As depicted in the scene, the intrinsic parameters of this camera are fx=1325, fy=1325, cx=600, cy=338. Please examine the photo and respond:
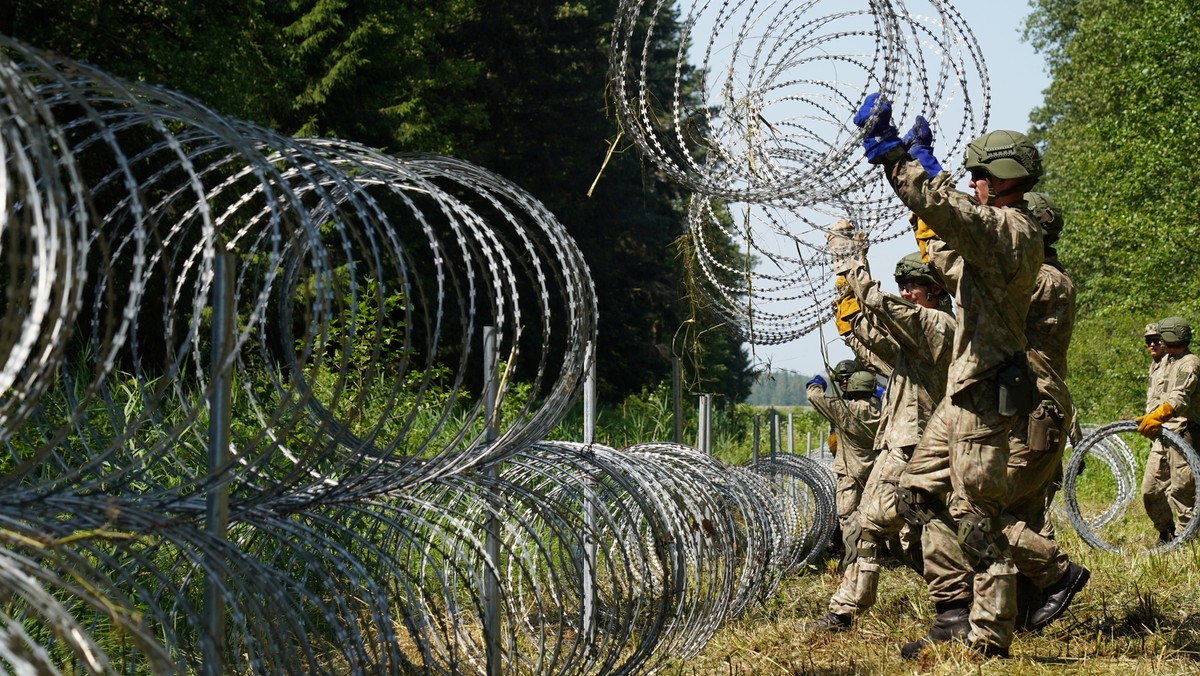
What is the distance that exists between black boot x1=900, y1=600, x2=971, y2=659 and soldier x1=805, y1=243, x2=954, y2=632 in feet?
1.64

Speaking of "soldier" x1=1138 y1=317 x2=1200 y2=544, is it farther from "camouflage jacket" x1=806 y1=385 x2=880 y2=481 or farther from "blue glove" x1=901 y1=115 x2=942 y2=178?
"blue glove" x1=901 y1=115 x2=942 y2=178

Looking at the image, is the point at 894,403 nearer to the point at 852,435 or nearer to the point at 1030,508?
Result: the point at 1030,508

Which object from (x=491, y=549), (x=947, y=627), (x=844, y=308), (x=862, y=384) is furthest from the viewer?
(x=862, y=384)

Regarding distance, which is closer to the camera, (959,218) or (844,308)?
(959,218)

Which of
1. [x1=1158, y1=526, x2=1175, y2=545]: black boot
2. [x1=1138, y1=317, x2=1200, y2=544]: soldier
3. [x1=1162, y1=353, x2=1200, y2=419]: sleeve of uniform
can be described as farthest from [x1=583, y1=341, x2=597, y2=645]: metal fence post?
[x1=1158, y1=526, x2=1175, y2=545]: black boot

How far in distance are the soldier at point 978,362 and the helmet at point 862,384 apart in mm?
3848

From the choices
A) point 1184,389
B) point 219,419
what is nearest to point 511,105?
point 1184,389

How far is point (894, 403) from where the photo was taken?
23.2ft

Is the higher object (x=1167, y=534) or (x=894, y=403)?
(x=894, y=403)

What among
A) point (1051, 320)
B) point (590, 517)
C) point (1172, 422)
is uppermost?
point (1051, 320)

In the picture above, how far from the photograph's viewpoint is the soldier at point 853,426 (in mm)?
9641

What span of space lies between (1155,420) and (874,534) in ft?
17.3

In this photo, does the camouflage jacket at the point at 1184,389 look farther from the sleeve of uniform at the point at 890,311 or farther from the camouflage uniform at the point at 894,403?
the sleeve of uniform at the point at 890,311

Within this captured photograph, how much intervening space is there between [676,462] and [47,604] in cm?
475
